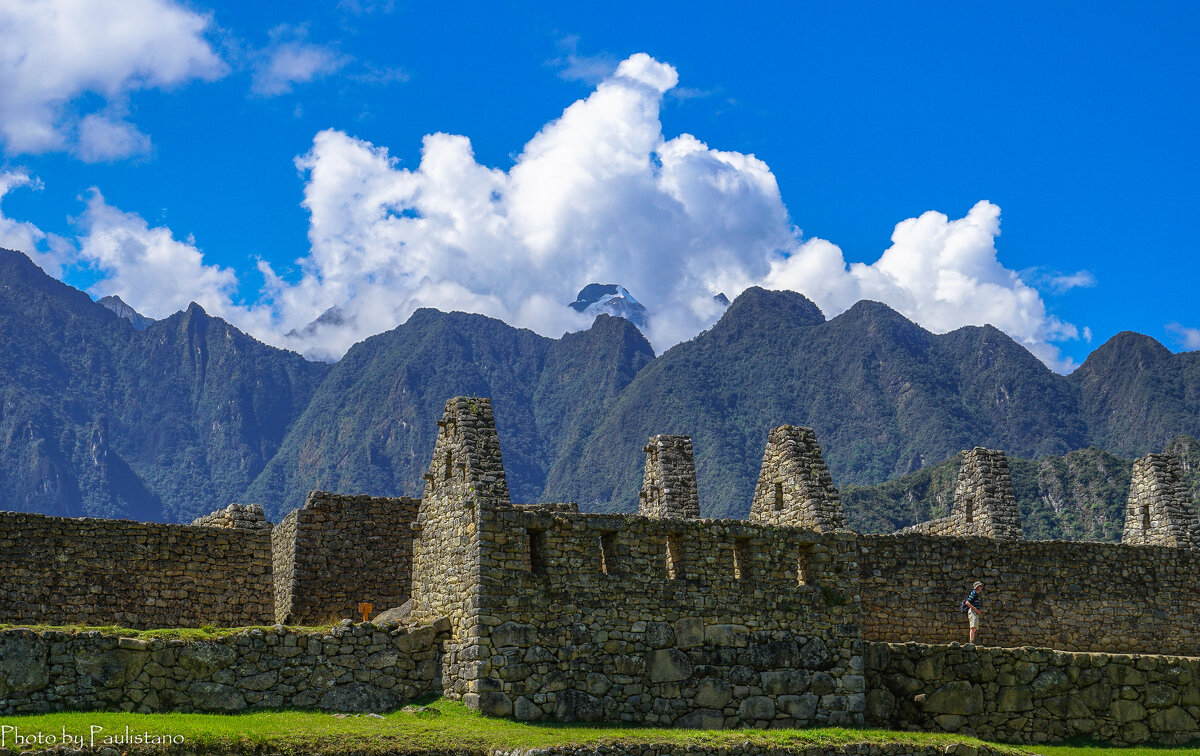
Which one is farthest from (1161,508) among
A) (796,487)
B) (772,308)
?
(772,308)

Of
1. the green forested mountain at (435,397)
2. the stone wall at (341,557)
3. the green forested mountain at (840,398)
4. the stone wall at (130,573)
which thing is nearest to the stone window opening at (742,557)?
the stone wall at (341,557)

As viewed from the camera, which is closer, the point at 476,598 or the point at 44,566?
the point at 476,598

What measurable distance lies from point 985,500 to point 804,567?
7.35 meters

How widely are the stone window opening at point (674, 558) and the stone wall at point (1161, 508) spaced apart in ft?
44.7

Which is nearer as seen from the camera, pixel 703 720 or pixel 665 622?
pixel 703 720

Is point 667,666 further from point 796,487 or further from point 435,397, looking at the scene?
point 435,397

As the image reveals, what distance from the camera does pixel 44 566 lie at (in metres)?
22.2

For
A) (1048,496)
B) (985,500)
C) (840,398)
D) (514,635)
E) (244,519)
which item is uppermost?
(840,398)

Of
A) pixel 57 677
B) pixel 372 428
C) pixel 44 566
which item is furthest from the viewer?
pixel 372 428

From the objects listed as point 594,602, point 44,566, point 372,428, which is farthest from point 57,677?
point 372,428

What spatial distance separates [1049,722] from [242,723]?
47.1 ft

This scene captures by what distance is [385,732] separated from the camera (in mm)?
18828

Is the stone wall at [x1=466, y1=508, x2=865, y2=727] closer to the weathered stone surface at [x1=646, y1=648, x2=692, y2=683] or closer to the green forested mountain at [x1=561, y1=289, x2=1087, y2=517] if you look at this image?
the weathered stone surface at [x1=646, y1=648, x2=692, y2=683]

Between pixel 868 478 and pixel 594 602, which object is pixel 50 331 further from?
pixel 594 602
